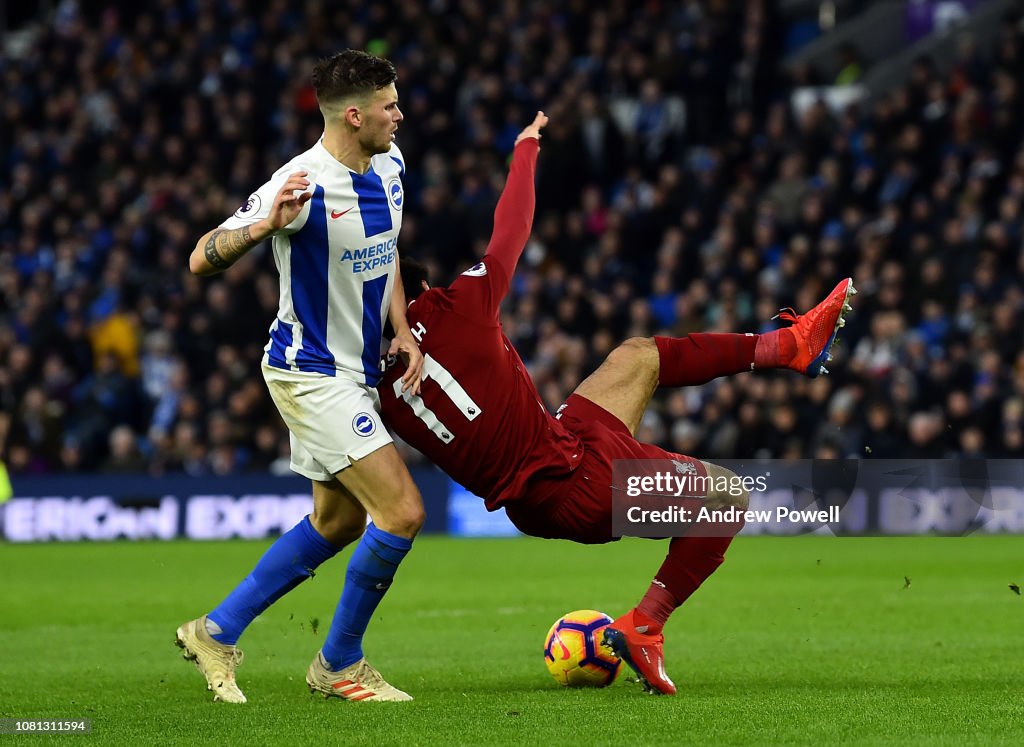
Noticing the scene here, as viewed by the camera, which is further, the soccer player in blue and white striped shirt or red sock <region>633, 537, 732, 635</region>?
→ red sock <region>633, 537, 732, 635</region>

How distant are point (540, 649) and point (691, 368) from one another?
7.30 feet

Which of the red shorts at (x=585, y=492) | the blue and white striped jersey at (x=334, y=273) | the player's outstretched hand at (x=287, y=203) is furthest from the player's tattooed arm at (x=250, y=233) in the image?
the red shorts at (x=585, y=492)

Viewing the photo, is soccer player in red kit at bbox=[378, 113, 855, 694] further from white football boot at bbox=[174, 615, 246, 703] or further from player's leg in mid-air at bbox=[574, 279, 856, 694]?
white football boot at bbox=[174, 615, 246, 703]

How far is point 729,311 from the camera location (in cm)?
1680

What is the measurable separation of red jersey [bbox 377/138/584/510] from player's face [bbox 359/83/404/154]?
2.05 ft

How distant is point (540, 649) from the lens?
333 inches

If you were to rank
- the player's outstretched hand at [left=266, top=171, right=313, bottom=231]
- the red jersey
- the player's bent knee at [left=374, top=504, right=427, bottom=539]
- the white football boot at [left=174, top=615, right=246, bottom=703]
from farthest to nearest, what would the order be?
the white football boot at [left=174, top=615, right=246, bottom=703]
the red jersey
the player's bent knee at [left=374, top=504, right=427, bottom=539]
the player's outstretched hand at [left=266, top=171, right=313, bottom=231]

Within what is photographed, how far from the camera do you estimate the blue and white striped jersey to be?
6.41m

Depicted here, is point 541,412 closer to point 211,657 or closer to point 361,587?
point 361,587

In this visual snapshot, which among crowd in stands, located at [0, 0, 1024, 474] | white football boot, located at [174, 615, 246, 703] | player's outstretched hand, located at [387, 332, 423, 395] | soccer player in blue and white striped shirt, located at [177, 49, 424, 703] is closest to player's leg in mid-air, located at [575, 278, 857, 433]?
player's outstretched hand, located at [387, 332, 423, 395]

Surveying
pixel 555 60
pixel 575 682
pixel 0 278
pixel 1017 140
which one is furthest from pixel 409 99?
pixel 575 682

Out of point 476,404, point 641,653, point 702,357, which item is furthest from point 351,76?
point 641,653

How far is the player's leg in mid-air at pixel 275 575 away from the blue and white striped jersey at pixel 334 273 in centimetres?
44

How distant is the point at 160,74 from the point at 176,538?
8689mm
